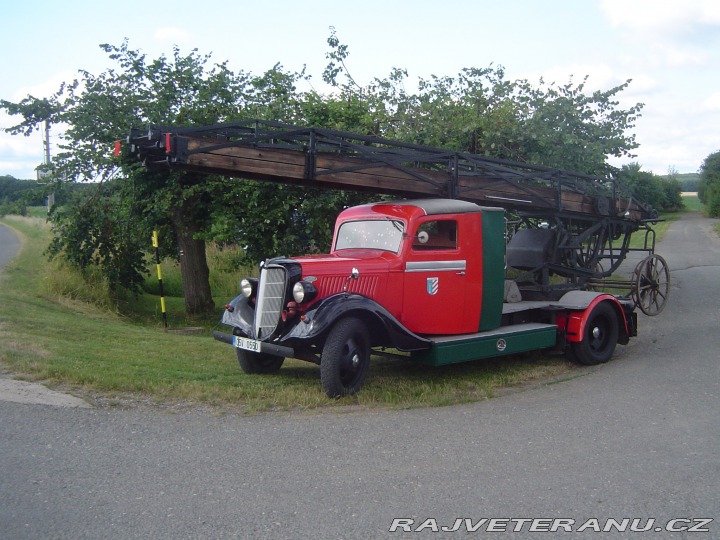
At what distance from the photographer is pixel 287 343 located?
751 cm

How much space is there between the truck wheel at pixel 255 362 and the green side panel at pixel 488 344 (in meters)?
1.82

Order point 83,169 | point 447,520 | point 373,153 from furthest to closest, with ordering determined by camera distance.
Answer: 1. point 83,169
2. point 373,153
3. point 447,520

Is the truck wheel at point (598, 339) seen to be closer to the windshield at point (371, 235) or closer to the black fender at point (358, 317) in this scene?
the black fender at point (358, 317)

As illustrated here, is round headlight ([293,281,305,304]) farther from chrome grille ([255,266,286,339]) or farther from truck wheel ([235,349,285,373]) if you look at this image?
truck wheel ([235,349,285,373])

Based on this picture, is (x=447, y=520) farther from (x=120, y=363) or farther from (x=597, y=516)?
(x=120, y=363)

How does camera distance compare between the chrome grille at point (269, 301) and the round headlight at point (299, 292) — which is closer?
the round headlight at point (299, 292)

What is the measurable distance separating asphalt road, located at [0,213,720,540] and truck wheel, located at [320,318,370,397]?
556 millimetres

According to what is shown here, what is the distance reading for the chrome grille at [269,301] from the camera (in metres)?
7.81

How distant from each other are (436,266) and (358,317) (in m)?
1.36

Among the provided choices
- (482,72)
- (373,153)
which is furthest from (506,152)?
(373,153)

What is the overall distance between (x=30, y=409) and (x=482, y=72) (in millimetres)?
14299

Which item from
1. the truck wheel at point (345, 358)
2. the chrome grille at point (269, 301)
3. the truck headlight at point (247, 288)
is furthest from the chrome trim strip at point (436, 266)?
the truck headlight at point (247, 288)

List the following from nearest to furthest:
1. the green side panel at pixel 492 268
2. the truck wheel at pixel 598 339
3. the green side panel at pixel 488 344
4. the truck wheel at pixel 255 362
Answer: the green side panel at pixel 488 344
the truck wheel at pixel 255 362
the green side panel at pixel 492 268
the truck wheel at pixel 598 339

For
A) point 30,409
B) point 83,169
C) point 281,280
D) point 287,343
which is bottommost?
point 30,409
